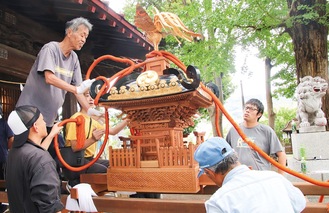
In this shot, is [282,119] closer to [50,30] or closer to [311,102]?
[311,102]

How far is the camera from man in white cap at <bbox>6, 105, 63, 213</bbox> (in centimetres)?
207

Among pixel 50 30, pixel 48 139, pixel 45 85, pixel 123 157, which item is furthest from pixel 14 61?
pixel 123 157

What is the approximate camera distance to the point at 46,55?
293cm

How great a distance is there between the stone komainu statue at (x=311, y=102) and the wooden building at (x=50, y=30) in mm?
4266

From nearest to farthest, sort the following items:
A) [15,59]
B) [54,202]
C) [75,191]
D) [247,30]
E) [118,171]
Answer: [54,202] → [75,191] → [118,171] → [15,59] → [247,30]

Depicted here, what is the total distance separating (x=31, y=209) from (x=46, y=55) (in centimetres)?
145

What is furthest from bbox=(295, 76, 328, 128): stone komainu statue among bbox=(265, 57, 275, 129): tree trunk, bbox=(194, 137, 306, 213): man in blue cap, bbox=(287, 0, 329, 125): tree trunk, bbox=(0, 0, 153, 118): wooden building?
bbox=(265, 57, 275, 129): tree trunk

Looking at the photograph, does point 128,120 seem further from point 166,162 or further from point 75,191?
point 75,191

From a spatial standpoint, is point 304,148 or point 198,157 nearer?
point 198,157

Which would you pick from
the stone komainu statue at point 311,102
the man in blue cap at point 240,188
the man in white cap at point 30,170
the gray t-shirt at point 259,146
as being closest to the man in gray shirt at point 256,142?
the gray t-shirt at point 259,146

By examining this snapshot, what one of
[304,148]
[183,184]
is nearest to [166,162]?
[183,184]

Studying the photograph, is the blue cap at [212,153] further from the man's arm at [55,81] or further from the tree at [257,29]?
the tree at [257,29]

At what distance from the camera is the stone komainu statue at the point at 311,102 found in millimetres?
7492

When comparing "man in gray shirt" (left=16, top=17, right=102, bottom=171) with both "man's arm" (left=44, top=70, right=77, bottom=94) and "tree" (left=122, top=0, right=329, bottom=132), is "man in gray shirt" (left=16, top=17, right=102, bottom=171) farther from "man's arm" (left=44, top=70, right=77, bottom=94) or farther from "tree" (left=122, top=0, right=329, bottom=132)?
"tree" (left=122, top=0, right=329, bottom=132)
